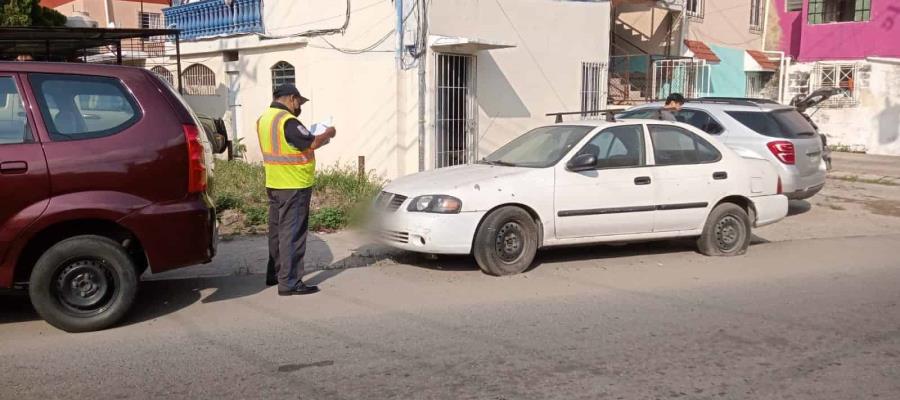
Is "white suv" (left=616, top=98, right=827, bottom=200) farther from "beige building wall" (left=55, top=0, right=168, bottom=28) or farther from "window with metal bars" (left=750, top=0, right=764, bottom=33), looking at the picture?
"beige building wall" (left=55, top=0, right=168, bottom=28)

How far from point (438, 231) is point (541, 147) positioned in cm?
166

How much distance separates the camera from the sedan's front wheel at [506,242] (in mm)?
6879

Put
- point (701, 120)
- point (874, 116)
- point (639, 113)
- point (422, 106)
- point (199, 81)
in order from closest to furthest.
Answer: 1. point (701, 120)
2. point (639, 113)
3. point (422, 106)
4. point (199, 81)
5. point (874, 116)

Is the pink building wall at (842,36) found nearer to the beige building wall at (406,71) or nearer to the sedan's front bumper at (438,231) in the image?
the beige building wall at (406,71)

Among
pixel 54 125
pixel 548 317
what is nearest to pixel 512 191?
pixel 548 317

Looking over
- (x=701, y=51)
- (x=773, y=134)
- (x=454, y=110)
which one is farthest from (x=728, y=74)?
(x=454, y=110)

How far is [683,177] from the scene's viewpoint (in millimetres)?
7707

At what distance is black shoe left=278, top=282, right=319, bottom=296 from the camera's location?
631 centimetres

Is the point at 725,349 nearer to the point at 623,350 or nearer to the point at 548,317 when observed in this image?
the point at 623,350

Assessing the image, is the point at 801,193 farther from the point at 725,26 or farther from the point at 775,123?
the point at 725,26

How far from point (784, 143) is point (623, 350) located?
6.45 m

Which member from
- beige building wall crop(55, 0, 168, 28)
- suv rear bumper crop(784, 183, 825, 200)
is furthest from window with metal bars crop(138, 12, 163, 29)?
suv rear bumper crop(784, 183, 825, 200)

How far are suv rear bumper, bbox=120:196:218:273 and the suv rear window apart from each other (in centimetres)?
779

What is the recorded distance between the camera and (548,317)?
5660 millimetres
